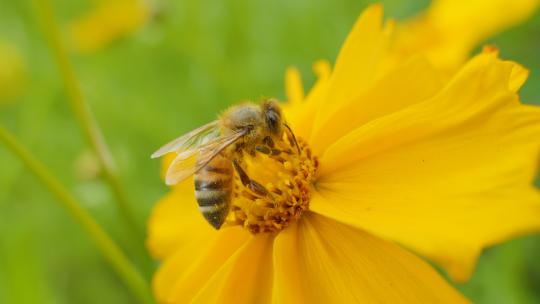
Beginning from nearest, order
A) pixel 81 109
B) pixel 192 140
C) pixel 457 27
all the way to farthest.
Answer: pixel 192 140
pixel 81 109
pixel 457 27

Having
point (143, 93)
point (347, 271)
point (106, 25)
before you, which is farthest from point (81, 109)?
point (106, 25)

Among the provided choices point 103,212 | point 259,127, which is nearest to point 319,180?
point 259,127

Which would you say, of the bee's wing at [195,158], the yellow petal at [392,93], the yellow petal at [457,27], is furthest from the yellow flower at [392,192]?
the yellow petal at [457,27]

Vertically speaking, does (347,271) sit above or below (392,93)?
below

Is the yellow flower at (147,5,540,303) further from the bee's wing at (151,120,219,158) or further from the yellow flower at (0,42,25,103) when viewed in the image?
the yellow flower at (0,42,25,103)

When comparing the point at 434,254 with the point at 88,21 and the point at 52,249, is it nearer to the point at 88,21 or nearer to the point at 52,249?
the point at 52,249

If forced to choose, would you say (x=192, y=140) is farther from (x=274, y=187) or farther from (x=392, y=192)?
(x=392, y=192)

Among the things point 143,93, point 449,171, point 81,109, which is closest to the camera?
point 449,171

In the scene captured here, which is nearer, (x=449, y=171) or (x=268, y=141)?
(x=449, y=171)
